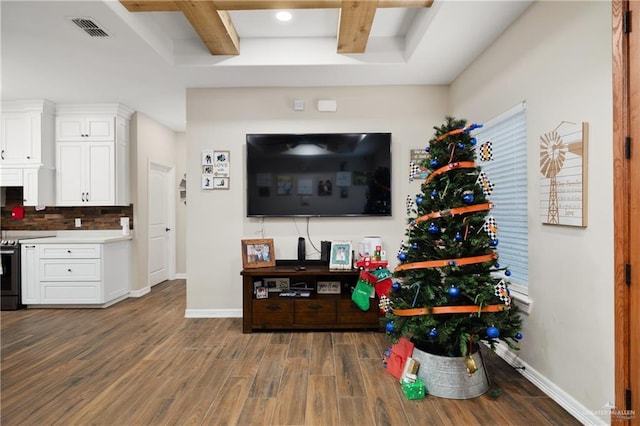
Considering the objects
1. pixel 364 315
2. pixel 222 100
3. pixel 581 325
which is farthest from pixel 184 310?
pixel 581 325

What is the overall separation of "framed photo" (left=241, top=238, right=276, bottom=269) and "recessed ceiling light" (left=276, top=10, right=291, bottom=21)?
2103mm

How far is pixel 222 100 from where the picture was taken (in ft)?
12.2

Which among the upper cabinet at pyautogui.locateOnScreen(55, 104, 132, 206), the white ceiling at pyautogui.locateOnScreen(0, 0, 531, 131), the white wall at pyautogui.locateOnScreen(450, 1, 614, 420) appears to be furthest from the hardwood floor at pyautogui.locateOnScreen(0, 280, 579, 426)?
the white ceiling at pyautogui.locateOnScreen(0, 0, 531, 131)

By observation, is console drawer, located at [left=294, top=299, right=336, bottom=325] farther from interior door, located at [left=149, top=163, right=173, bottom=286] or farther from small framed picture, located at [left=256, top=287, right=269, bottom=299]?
interior door, located at [left=149, top=163, right=173, bottom=286]

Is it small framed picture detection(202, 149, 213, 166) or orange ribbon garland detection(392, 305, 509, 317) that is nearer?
orange ribbon garland detection(392, 305, 509, 317)

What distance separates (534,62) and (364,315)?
8.15 feet

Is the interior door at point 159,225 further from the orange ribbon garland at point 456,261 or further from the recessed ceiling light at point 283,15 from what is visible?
the orange ribbon garland at point 456,261

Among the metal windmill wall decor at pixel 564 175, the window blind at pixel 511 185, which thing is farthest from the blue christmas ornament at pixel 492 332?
the metal windmill wall decor at pixel 564 175

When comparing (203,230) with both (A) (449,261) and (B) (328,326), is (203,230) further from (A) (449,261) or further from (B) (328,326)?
(A) (449,261)

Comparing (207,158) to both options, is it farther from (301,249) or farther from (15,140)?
(15,140)

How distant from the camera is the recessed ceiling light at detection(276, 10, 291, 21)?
276cm

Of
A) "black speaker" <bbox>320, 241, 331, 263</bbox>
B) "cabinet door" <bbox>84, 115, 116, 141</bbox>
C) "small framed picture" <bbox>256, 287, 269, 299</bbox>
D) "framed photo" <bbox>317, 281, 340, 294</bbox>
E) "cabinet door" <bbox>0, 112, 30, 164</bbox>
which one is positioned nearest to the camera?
"small framed picture" <bbox>256, 287, 269, 299</bbox>

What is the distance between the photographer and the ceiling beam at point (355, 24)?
2.40 meters

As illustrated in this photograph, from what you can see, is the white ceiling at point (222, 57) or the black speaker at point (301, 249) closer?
the white ceiling at point (222, 57)
